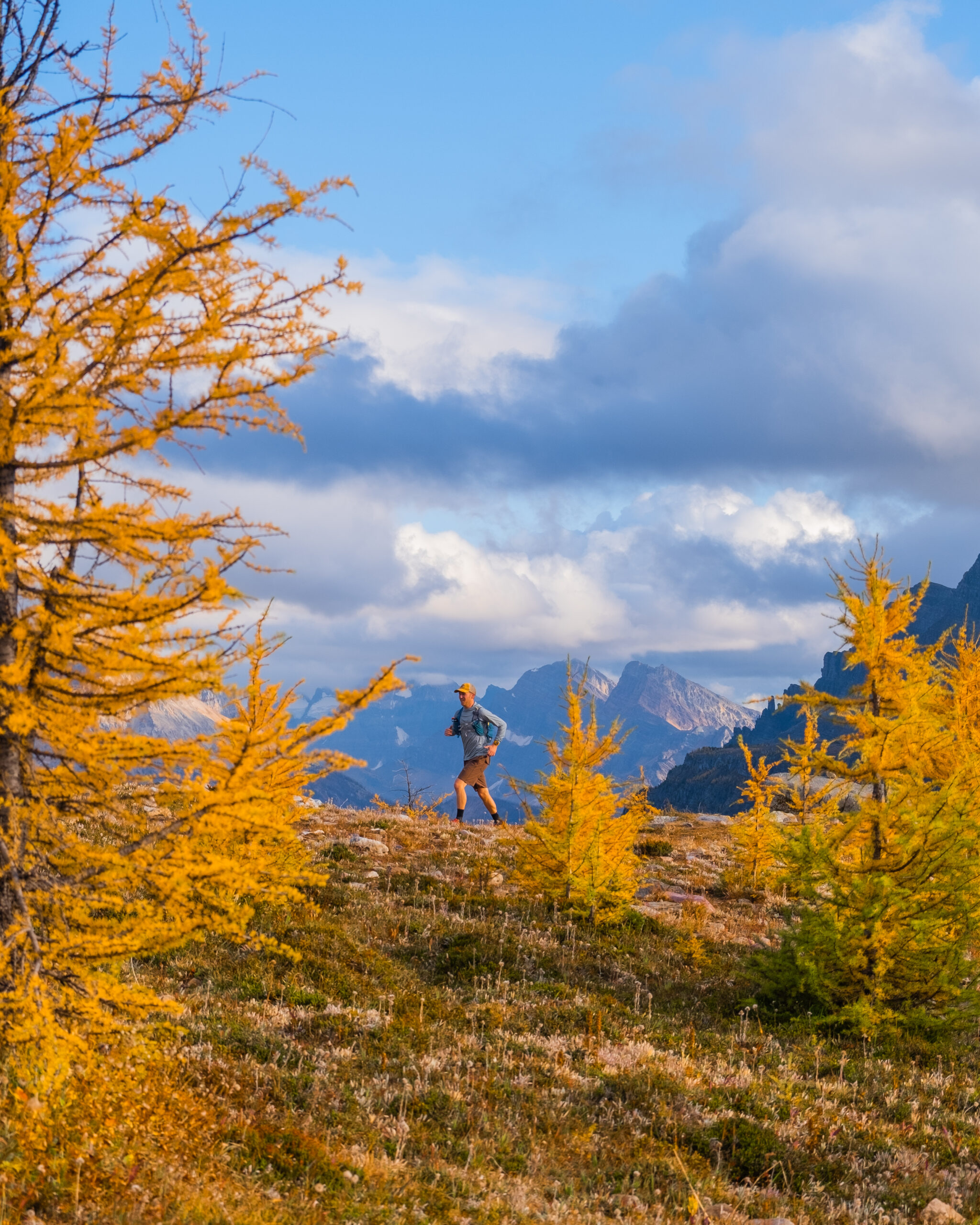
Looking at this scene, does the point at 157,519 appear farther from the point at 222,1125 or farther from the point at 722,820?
the point at 722,820

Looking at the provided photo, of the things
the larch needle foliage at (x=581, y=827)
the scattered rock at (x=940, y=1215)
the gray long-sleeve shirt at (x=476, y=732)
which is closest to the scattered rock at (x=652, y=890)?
the larch needle foliage at (x=581, y=827)

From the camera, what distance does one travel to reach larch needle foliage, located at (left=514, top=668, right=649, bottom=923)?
12.3 metres

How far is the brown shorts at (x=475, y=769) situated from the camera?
1772 cm

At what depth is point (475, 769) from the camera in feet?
58.5

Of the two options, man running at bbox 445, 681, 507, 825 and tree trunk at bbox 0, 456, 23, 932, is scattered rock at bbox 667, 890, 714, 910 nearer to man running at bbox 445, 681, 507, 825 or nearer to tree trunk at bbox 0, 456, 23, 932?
man running at bbox 445, 681, 507, 825

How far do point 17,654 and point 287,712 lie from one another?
6013 millimetres

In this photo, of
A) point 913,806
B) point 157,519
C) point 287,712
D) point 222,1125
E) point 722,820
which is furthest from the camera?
point 722,820

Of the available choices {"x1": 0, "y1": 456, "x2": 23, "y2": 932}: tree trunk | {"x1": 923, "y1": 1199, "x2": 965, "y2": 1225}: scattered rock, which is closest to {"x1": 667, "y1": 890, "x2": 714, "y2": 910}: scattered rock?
{"x1": 923, "y1": 1199, "x2": 965, "y2": 1225}: scattered rock

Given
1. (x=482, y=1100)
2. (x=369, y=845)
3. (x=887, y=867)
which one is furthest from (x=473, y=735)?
(x=482, y=1100)

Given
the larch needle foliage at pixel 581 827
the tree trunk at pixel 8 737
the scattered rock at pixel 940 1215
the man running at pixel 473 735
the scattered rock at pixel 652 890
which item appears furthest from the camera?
the man running at pixel 473 735

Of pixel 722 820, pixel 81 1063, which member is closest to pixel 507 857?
pixel 81 1063

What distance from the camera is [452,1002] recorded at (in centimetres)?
884

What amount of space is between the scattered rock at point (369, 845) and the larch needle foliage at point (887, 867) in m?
8.40

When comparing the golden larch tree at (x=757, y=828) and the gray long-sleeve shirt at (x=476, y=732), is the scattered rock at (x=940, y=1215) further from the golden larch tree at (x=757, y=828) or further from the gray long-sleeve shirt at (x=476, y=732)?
the gray long-sleeve shirt at (x=476, y=732)
